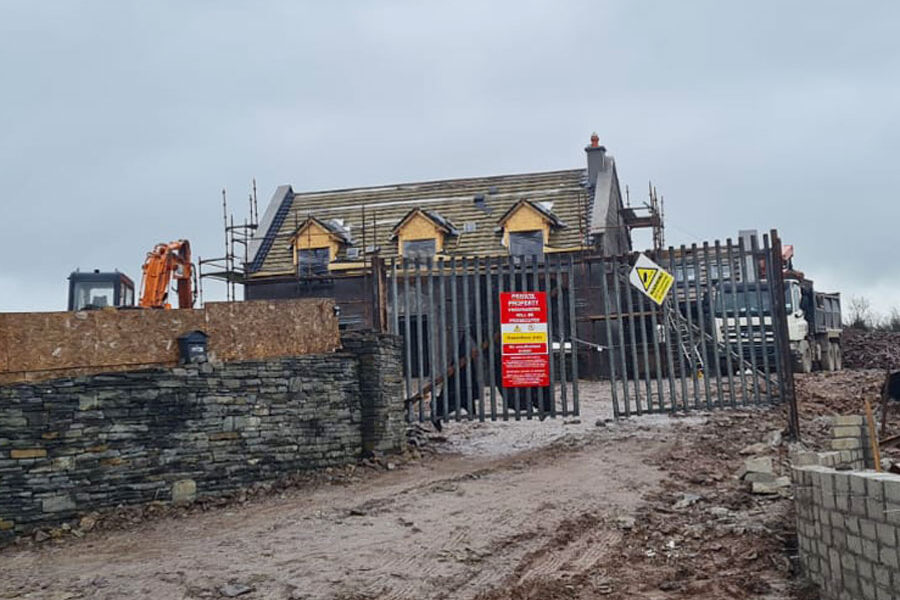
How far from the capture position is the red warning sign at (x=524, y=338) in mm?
13133

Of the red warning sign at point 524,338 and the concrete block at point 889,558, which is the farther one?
the red warning sign at point 524,338

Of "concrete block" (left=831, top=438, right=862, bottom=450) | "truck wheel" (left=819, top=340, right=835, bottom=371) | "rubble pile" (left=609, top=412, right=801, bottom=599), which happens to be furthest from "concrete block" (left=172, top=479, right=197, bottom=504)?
"truck wheel" (left=819, top=340, right=835, bottom=371)

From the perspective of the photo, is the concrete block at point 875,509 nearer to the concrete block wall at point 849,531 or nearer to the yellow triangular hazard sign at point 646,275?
the concrete block wall at point 849,531

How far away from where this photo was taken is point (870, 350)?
31.5 meters

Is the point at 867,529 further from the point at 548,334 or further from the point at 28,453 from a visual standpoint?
the point at 28,453

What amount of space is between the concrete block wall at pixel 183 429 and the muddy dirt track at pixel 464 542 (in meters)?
0.50

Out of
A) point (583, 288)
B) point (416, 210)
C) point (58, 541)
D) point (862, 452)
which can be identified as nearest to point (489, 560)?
point (862, 452)

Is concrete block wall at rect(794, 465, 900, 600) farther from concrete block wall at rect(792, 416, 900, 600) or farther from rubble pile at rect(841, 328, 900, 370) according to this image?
rubble pile at rect(841, 328, 900, 370)

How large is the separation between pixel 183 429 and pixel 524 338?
5535mm

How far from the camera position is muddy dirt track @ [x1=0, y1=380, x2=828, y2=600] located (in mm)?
7137

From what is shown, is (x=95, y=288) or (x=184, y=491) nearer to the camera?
(x=184, y=491)

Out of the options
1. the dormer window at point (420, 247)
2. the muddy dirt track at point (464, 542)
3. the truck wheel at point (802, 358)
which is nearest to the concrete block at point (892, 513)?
the muddy dirt track at point (464, 542)

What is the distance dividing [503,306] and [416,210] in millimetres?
16132

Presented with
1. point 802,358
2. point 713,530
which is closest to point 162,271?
point 713,530
